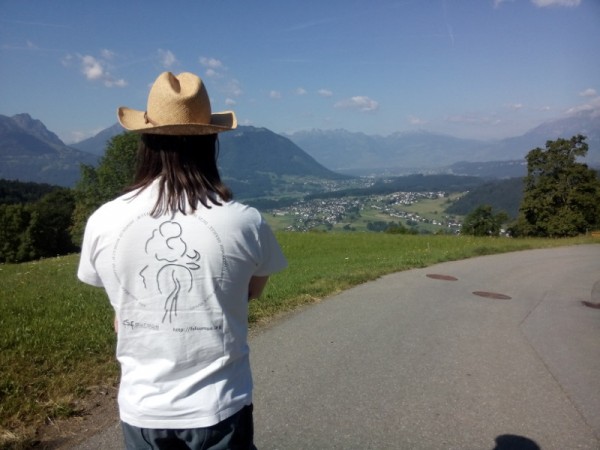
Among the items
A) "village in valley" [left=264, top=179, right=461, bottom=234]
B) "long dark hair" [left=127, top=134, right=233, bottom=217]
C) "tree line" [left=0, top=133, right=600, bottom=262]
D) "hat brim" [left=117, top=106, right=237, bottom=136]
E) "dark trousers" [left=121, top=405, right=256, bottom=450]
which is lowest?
"village in valley" [left=264, top=179, right=461, bottom=234]

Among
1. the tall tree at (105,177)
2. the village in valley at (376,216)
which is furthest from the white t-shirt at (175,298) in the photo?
the village in valley at (376,216)

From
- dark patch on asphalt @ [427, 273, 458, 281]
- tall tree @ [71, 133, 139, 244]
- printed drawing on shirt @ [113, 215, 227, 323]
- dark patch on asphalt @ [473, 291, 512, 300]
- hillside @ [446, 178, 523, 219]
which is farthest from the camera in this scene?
hillside @ [446, 178, 523, 219]

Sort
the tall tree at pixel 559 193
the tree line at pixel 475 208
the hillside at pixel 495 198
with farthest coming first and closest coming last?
1. the hillside at pixel 495 198
2. the tree line at pixel 475 208
3. the tall tree at pixel 559 193

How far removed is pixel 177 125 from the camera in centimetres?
171

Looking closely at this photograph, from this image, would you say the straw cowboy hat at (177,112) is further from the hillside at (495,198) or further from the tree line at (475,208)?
the hillside at (495,198)

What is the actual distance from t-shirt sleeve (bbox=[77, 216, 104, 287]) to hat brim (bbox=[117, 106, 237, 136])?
0.40 metres

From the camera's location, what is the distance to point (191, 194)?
1694 millimetres

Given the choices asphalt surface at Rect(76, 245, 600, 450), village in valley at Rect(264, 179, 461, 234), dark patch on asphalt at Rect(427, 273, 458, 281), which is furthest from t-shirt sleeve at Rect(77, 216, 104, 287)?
village in valley at Rect(264, 179, 461, 234)

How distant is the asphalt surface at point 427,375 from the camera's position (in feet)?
11.8

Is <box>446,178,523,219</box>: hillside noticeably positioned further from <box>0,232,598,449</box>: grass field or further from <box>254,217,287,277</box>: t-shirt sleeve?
<box>254,217,287,277</box>: t-shirt sleeve

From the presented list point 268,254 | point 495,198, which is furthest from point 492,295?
point 495,198

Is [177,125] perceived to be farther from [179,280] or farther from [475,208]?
[475,208]

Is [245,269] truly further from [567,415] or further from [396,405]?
[567,415]

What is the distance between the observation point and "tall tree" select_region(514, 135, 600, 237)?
44.7 metres
